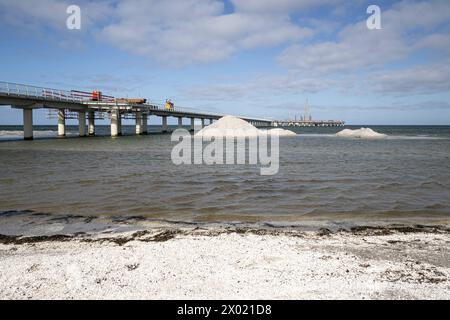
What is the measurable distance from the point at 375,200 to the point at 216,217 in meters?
5.42

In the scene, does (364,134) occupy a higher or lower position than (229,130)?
lower

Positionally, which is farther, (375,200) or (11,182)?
(11,182)

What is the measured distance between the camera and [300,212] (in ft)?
30.2

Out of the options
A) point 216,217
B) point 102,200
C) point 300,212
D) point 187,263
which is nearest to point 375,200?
point 300,212

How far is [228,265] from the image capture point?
5.16 metres

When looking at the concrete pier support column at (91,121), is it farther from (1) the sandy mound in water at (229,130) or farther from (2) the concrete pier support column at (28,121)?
(1) the sandy mound in water at (229,130)

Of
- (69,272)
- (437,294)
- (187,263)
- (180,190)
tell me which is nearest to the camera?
(437,294)

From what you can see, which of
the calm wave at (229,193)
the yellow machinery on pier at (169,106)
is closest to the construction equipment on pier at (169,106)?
the yellow machinery on pier at (169,106)

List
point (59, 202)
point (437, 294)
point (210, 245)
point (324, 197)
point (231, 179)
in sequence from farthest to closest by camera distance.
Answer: point (231, 179) < point (324, 197) < point (59, 202) < point (210, 245) < point (437, 294)

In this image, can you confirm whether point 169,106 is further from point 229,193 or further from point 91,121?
point 229,193

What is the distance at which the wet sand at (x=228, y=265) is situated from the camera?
4.31 meters

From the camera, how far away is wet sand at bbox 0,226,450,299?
4.31m

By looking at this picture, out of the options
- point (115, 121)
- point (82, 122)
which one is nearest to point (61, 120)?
point (82, 122)

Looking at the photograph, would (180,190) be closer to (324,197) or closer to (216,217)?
(216,217)
